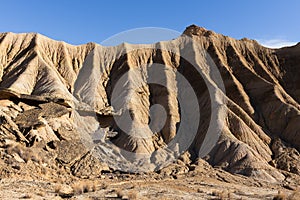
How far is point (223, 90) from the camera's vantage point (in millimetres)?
46750

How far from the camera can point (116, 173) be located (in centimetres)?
2912

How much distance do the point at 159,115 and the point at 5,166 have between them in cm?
2266

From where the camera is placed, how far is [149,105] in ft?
144

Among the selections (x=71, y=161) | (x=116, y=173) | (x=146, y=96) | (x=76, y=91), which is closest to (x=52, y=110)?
(x=71, y=161)

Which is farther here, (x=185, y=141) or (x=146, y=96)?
(x=146, y=96)

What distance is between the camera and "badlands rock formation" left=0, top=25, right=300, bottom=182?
30547 mm

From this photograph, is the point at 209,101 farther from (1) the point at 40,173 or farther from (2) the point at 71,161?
(1) the point at 40,173

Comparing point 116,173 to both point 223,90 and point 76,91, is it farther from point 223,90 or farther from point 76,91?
point 223,90

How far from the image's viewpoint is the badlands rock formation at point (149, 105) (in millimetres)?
30547

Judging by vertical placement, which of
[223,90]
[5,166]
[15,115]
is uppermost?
[223,90]

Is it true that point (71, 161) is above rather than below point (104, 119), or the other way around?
below

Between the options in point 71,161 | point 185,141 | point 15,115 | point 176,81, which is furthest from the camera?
point 176,81

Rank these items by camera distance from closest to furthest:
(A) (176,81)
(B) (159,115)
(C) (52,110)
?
(C) (52,110)
(B) (159,115)
(A) (176,81)

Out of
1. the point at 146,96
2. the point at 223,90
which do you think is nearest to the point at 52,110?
the point at 146,96
